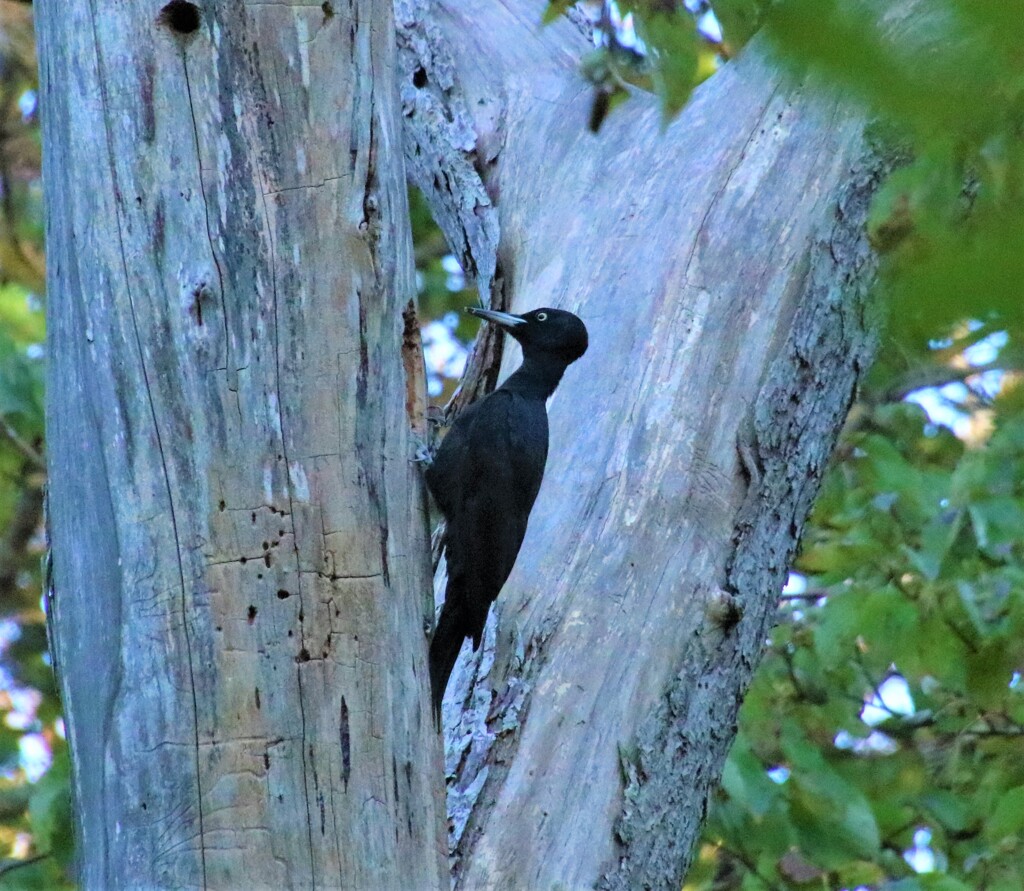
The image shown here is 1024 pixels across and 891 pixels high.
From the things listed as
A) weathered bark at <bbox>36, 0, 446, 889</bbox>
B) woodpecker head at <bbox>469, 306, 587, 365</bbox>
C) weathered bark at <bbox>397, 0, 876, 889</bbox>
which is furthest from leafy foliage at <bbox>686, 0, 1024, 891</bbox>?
weathered bark at <bbox>36, 0, 446, 889</bbox>

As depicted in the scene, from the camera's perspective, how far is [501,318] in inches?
154

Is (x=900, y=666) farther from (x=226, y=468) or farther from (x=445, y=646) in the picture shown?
(x=226, y=468)

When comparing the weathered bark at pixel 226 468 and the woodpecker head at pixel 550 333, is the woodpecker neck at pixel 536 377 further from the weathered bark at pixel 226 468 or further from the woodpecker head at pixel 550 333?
the weathered bark at pixel 226 468

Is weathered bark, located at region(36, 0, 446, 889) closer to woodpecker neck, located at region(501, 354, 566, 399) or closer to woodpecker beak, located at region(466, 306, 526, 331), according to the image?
woodpecker neck, located at region(501, 354, 566, 399)

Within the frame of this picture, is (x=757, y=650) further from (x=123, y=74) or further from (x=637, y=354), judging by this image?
(x=123, y=74)

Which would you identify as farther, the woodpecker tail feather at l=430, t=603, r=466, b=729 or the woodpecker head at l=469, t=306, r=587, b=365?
the woodpecker head at l=469, t=306, r=587, b=365

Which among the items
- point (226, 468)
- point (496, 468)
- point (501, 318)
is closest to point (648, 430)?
point (496, 468)

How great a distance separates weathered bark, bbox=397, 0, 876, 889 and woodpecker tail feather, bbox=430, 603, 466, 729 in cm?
10

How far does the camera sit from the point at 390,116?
2543mm

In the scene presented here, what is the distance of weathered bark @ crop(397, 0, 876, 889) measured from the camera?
2.88 m

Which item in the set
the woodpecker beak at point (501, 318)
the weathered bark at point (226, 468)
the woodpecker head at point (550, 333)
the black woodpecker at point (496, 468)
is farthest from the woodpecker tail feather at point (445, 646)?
the woodpecker beak at point (501, 318)

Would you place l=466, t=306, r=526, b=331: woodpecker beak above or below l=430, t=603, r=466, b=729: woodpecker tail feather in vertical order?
above

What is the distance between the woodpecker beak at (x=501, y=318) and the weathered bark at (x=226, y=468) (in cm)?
142

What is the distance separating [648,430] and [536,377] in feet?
1.97
